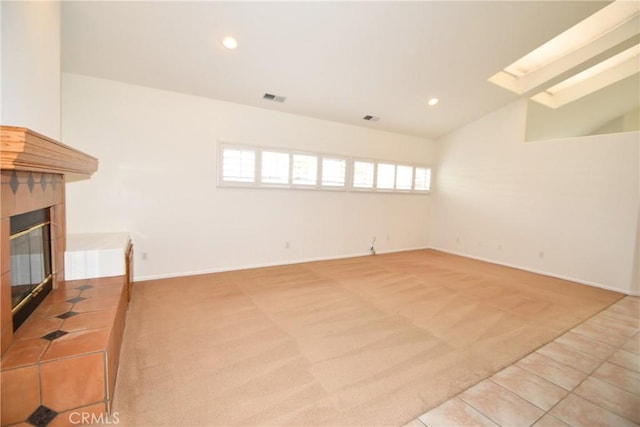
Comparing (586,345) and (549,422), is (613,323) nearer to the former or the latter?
(586,345)

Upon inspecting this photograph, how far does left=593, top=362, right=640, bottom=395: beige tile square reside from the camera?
6.65 ft

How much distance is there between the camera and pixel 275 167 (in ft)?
15.5

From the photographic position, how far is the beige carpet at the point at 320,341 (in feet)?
5.57

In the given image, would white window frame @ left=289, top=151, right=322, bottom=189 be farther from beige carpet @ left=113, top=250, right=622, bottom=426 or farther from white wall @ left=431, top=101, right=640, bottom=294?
white wall @ left=431, top=101, right=640, bottom=294

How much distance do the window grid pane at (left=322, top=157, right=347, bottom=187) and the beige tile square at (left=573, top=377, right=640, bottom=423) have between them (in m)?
4.16

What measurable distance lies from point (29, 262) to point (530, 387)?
11.9 ft

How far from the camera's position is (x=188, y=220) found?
407 centimetres

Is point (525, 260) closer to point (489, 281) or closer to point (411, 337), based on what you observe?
point (489, 281)

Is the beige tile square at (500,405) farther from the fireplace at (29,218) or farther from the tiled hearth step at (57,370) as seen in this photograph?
the fireplace at (29,218)

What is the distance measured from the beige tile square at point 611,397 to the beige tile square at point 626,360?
1.53 feet

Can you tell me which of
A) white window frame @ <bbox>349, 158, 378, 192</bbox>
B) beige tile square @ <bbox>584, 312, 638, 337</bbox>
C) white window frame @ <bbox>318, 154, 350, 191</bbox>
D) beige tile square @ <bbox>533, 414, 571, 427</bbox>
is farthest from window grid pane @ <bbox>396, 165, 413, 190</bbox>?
beige tile square @ <bbox>533, 414, 571, 427</bbox>

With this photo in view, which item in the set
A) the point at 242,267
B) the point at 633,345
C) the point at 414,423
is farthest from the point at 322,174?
the point at 633,345

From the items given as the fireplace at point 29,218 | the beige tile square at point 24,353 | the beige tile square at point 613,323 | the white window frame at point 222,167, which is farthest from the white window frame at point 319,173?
the beige tile square at point 613,323

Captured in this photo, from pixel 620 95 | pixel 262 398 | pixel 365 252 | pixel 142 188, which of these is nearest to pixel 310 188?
pixel 365 252
